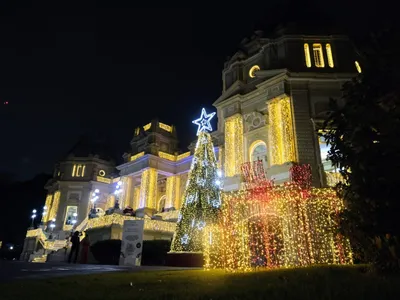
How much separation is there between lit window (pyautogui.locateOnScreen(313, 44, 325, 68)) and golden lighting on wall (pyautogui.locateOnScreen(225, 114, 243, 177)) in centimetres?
791

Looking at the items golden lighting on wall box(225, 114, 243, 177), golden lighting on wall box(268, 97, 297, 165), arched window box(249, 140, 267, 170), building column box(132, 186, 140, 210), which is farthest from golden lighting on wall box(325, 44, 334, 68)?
building column box(132, 186, 140, 210)

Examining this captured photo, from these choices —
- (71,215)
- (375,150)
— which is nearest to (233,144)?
(375,150)

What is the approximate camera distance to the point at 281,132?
75.0 feet

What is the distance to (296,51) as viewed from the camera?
25.6 meters

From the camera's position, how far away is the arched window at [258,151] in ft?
81.7

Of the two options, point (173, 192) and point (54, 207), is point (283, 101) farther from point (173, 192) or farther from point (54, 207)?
point (54, 207)

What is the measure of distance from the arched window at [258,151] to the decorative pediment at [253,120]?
1.47m

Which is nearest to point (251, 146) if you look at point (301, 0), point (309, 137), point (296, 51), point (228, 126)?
point (228, 126)

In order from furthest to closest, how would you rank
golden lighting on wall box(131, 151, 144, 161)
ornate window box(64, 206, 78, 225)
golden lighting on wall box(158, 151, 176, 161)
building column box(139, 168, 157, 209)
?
ornate window box(64, 206, 78, 225) → golden lighting on wall box(131, 151, 144, 161) → golden lighting on wall box(158, 151, 176, 161) → building column box(139, 168, 157, 209)

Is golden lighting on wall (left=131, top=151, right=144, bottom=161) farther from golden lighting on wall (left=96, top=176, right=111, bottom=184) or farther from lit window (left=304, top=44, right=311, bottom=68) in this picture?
lit window (left=304, top=44, right=311, bottom=68)

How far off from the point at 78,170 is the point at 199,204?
3914cm

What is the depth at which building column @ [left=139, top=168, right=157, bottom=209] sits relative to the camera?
116ft

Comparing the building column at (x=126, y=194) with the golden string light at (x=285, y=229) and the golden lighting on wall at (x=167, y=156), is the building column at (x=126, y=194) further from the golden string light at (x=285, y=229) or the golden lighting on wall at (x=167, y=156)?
the golden string light at (x=285, y=229)

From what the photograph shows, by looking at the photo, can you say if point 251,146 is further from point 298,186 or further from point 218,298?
point 218,298
